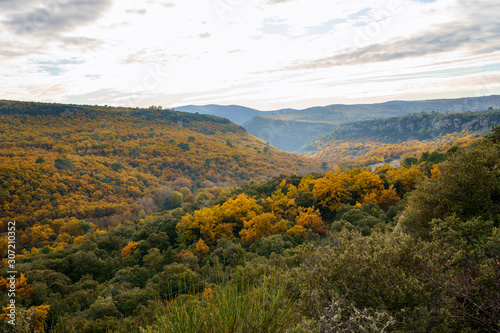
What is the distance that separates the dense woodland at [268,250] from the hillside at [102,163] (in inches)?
33.2

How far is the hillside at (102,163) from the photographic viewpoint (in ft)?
222

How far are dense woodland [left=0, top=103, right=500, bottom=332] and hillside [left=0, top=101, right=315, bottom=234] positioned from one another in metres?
0.84

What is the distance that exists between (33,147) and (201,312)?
12880cm

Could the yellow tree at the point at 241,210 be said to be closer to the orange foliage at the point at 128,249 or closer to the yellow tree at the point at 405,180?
the orange foliage at the point at 128,249

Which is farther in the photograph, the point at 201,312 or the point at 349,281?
the point at 349,281

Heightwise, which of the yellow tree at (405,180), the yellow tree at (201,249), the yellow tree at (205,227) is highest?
the yellow tree at (405,180)

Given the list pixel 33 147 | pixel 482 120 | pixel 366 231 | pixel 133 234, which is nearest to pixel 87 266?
pixel 133 234

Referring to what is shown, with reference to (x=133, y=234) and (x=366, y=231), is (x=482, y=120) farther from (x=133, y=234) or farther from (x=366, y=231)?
(x=133, y=234)

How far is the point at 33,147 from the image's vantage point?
102438mm

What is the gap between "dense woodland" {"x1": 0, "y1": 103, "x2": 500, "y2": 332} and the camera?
4762 millimetres

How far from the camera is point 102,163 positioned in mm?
102312

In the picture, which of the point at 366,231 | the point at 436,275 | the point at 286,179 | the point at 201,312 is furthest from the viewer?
the point at 286,179

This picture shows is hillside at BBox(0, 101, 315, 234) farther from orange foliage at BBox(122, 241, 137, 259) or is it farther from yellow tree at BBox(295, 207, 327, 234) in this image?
yellow tree at BBox(295, 207, 327, 234)

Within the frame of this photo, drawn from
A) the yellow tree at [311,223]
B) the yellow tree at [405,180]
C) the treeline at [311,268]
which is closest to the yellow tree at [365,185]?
the treeline at [311,268]
